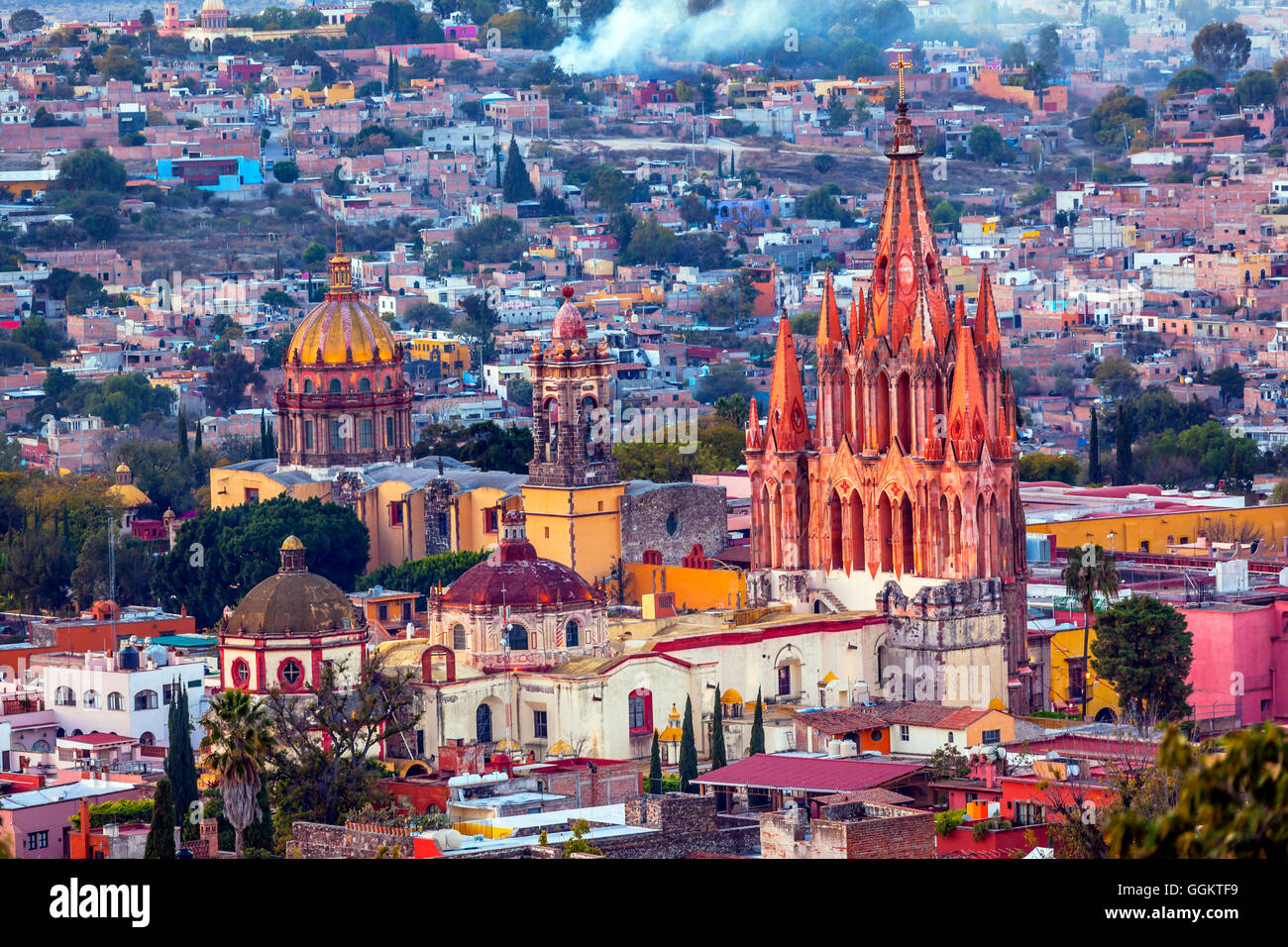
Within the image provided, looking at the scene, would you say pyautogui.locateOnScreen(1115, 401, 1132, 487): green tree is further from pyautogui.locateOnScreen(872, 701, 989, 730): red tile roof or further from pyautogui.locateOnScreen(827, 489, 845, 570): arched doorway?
pyautogui.locateOnScreen(872, 701, 989, 730): red tile roof

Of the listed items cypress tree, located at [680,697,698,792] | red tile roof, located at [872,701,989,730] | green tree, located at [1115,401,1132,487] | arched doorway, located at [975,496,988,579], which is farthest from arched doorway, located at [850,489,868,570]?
green tree, located at [1115,401,1132,487]

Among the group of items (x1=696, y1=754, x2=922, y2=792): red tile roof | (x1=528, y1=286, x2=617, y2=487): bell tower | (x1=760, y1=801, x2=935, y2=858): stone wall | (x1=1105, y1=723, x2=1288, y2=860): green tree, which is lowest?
(x1=696, y1=754, x2=922, y2=792): red tile roof

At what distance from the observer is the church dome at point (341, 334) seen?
98938 millimetres

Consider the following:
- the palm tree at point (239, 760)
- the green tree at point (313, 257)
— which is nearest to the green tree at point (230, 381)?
the green tree at point (313, 257)

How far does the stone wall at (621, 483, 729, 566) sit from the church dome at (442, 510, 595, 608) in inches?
683

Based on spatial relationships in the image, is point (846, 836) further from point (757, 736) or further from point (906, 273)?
point (906, 273)

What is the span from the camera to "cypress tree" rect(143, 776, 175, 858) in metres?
53.7

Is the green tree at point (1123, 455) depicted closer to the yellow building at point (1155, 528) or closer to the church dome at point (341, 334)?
the yellow building at point (1155, 528)

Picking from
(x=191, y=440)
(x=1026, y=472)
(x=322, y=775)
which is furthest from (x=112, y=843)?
(x=191, y=440)

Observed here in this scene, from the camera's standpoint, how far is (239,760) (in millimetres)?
53656

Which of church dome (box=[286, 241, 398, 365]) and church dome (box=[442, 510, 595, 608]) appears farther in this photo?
church dome (box=[286, 241, 398, 365])

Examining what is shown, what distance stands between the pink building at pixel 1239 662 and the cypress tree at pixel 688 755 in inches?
485
